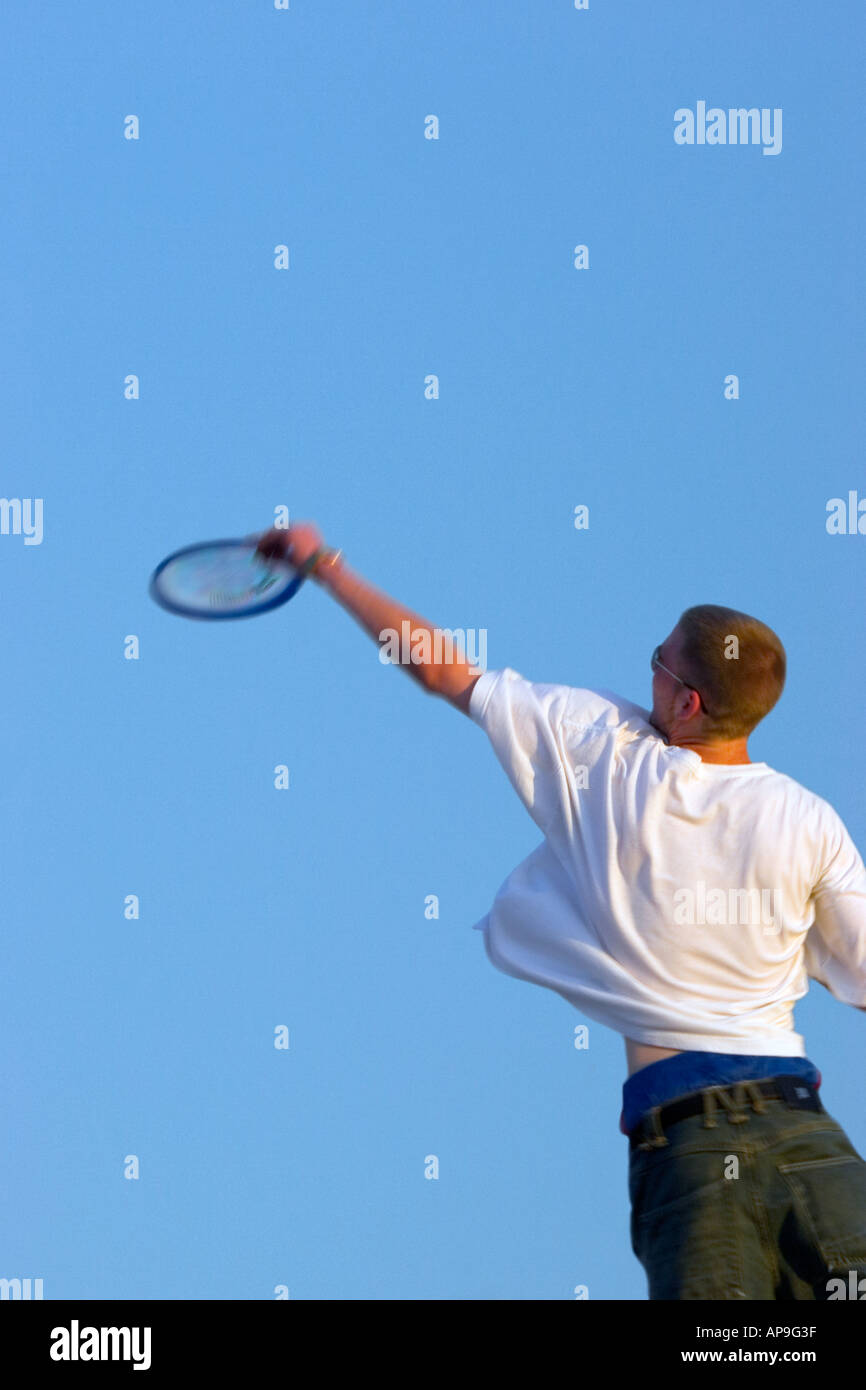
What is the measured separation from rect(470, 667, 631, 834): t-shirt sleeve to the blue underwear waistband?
2.04ft

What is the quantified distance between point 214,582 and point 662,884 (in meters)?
2.09

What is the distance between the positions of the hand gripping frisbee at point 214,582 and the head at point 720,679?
1.51 m

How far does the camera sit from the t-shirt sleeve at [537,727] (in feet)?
13.8

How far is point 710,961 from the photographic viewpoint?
401 cm

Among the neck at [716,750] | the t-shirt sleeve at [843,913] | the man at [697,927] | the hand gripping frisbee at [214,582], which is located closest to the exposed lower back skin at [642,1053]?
the man at [697,927]

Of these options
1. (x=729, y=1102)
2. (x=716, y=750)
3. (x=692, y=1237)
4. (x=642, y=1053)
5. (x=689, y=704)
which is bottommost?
(x=692, y=1237)

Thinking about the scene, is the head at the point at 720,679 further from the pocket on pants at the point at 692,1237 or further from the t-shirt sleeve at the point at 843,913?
the pocket on pants at the point at 692,1237

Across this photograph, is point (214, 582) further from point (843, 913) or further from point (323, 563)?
point (843, 913)

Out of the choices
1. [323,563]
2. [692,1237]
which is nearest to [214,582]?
[323,563]

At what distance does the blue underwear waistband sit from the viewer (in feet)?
13.0

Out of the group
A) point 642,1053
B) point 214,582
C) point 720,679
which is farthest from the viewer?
point 214,582

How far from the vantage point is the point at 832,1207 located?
3820mm

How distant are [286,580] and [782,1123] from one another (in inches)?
86.2
